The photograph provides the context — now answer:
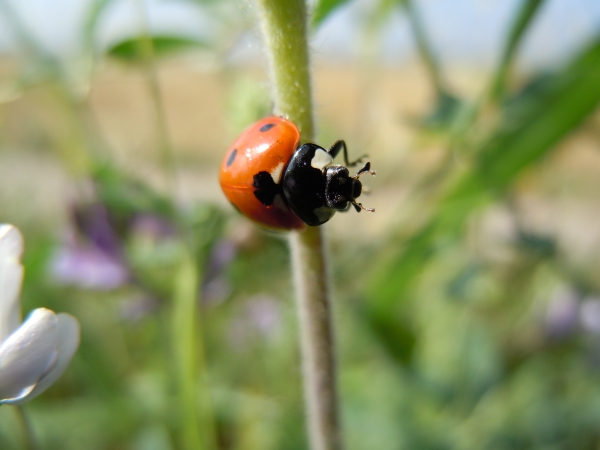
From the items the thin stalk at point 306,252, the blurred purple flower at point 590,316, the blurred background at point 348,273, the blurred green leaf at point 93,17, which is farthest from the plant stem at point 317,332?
the blurred purple flower at point 590,316

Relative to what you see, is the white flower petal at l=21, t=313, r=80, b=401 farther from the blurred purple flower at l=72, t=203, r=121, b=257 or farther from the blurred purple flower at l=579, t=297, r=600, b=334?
the blurred purple flower at l=579, t=297, r=600, b=334

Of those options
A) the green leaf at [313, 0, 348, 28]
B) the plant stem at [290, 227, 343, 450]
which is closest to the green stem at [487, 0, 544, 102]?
the green leaf at [313, 0, 348, 28]

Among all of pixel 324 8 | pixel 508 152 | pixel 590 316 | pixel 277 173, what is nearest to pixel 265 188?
pixel 277 173

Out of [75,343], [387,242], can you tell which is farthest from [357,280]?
[75,343]

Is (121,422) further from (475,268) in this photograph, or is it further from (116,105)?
(116,105)

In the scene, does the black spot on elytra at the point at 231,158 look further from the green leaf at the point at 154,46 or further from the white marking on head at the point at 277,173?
the green leaf at the point at 154,46

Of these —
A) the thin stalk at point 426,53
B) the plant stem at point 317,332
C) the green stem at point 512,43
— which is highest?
the thin stalk at point 426,53

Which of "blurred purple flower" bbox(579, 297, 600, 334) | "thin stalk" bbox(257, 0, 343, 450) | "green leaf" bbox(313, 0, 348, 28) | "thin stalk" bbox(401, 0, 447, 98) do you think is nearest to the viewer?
"thin stalk" bbox(257, 0, 343, 450)
